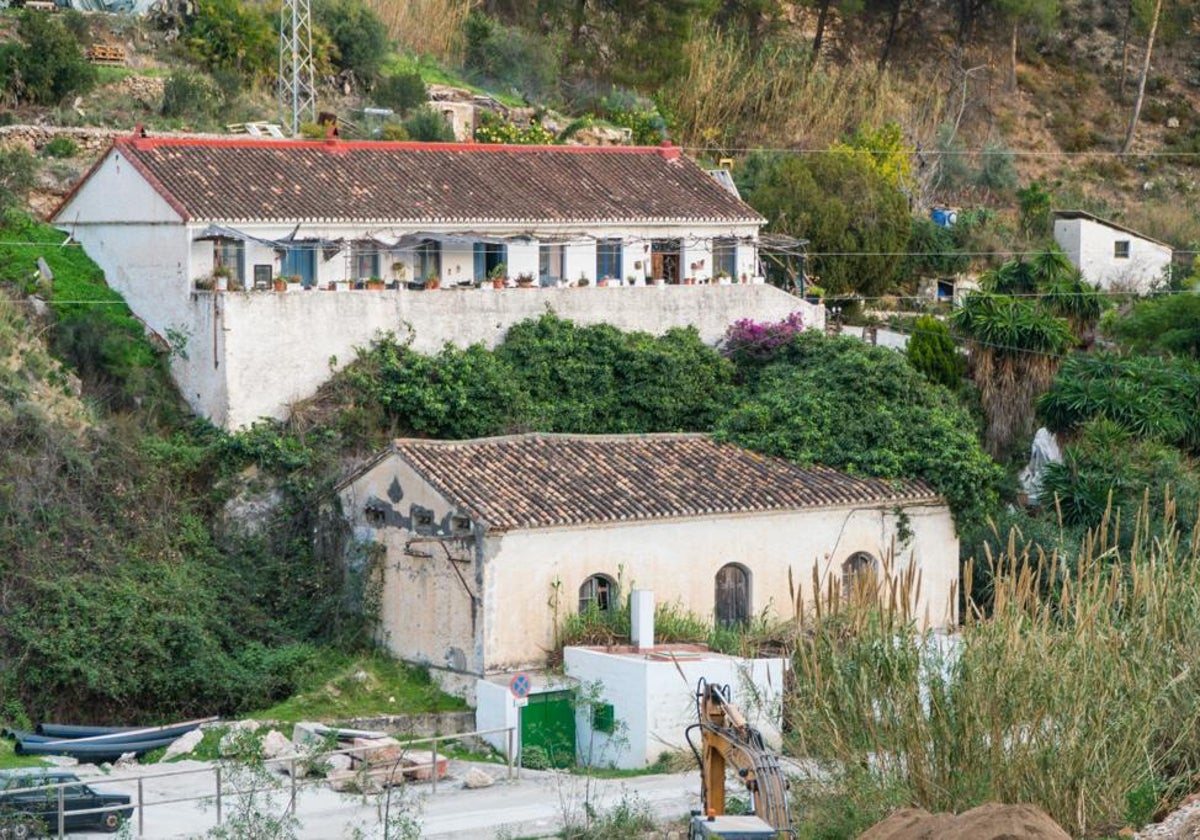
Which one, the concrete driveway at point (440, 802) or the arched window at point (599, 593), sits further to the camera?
the arched window at point (599, 593)

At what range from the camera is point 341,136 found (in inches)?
1938

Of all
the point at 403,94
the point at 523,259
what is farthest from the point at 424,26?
the point at 523,259

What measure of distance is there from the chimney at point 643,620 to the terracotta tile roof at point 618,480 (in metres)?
1.57

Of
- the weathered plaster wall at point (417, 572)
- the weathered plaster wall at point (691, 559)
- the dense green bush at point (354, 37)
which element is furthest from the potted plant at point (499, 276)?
the dense green bush at point (354, 37)

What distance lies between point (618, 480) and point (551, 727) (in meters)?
4.90

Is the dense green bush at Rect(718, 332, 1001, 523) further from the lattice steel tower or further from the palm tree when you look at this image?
the lattice steel tower

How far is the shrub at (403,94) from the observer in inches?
2088

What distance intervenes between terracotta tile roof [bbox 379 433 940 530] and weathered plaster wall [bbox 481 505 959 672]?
25 centimetres

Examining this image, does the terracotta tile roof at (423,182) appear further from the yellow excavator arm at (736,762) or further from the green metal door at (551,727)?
the yellow excavator arm at (736,762)

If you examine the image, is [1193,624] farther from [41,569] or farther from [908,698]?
[41,569]

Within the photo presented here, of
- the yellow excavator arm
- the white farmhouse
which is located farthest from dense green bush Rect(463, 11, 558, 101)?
the yellow excavator arm

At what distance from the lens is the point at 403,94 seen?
174ft

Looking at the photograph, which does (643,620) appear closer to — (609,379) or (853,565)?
(853,565)

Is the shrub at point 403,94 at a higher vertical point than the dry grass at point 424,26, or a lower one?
lower
